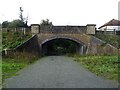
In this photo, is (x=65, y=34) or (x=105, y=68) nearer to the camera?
(x=105, y=68)

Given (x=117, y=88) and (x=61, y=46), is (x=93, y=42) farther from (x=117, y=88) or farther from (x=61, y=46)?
(x=117, y=88)

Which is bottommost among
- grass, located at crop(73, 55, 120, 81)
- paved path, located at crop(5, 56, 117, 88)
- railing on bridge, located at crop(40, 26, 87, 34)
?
grass, located at crop(73, 55, 120, 81)

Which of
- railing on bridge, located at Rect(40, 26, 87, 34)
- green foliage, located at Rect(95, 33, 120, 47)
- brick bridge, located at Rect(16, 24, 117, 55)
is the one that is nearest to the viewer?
green foliage, located at Rect(95, 33, 120, 47)

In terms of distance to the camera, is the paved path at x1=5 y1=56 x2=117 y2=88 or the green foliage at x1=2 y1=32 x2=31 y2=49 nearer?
the paved path at x1=5 y1=56 x2=117 y2=88

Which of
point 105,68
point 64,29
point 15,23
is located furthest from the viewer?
point 15,23

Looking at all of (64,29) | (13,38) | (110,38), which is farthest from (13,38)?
(110,38)

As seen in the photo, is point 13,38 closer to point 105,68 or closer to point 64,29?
point 64,29

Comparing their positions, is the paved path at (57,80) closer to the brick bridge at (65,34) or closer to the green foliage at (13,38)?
the green foliage at (13,38)

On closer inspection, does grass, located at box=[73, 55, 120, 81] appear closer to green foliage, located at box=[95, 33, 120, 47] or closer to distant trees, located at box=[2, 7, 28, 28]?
green foliage, located at box=[95, 33, 120, 47]

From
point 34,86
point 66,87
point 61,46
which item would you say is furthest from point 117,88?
point 61,46

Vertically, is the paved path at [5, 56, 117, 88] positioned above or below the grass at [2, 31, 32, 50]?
below

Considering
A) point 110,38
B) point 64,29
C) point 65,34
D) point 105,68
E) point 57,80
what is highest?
point 64,29

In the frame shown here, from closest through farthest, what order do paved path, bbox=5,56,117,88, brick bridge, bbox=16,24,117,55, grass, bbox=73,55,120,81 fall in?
1. paved path, bbox=5,56,117,88
2. grass, bbox=73,55,120,81
3. brick bridge, bbox=16,24,117,55

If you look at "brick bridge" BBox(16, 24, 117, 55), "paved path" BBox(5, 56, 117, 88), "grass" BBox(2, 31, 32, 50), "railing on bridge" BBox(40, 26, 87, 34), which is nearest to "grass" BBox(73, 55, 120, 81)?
"paved path" BBox(5, 56, 117, 88)
